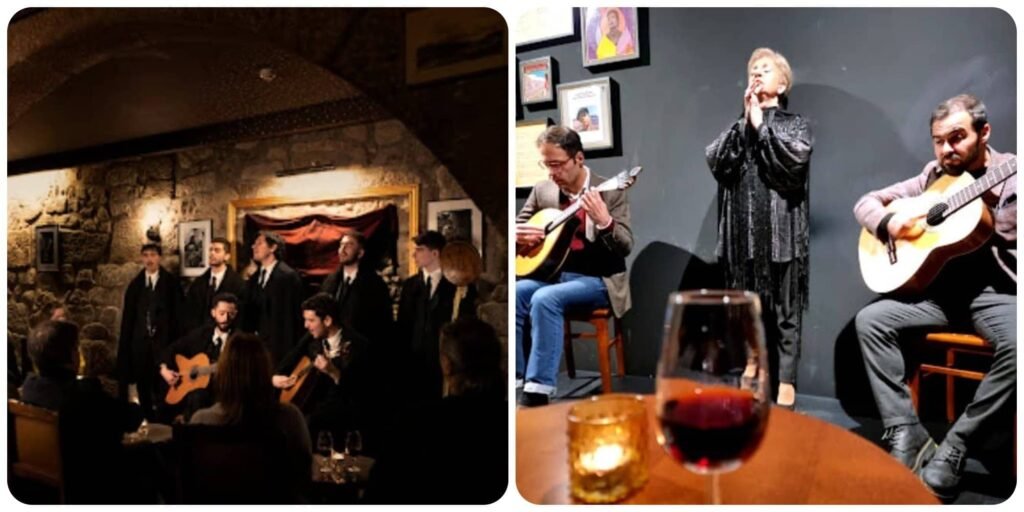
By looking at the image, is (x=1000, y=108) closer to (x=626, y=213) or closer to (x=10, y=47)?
(x=626, y=213)

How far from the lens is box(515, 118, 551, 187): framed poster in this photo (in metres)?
1.30

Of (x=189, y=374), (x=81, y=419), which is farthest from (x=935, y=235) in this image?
(x=81, y=419)

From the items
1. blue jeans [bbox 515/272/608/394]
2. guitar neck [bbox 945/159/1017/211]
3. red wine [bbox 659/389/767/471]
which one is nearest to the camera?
red wine [bbox 659/389/767/471]

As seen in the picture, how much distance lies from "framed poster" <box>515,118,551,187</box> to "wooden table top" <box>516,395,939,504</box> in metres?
0.44

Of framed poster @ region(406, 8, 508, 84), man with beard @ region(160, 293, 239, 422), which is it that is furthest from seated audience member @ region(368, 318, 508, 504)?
framed poster @ region(406, 8, 508, 84)

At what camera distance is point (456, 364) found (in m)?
1.29

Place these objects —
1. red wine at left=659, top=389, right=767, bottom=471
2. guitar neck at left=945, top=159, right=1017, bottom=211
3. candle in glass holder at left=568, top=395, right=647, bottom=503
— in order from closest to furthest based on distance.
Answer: red wine at left=659, top=389, right=767, bottom=471, candle in glass holder at left=568, top=395, right=647, bottom=503, guitar neck at left=945, top=159, right=1017, bottom=211

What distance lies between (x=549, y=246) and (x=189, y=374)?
2.28 ft

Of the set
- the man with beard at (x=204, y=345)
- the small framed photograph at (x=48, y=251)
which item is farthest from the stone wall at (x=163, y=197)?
the man with beard at (x=204, y=345)

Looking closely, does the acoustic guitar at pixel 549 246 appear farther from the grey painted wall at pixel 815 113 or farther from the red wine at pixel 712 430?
the red wine at pixel 712 430

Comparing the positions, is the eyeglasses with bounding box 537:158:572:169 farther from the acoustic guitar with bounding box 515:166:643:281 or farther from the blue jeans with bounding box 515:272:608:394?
the blue jeans with bounding box 515:272:608:394

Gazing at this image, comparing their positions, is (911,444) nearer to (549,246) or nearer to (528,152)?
(549,246)

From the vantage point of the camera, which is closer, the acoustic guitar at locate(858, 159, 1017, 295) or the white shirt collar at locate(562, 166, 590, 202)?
the acoustic guitar at locate(858, 159, 1017, 295)

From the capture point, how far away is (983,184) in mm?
1204
